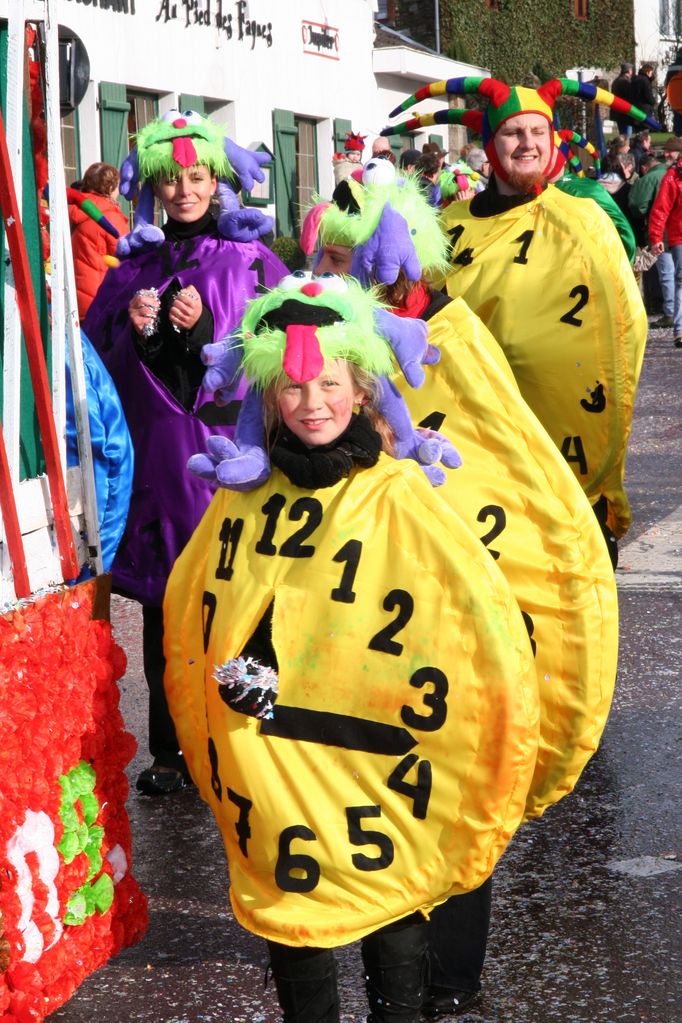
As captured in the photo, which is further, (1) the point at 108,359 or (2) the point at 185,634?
(1) the point at 108,359

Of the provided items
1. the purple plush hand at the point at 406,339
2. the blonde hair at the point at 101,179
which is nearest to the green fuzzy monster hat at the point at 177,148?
the purple plush hand at the point at 406,339

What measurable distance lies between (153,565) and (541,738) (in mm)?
1812

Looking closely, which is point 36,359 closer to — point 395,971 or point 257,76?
point 395,971

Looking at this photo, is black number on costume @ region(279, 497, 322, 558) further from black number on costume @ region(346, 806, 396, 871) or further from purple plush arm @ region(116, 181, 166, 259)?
purple plush arm @ region(116, 181, 166, 259)

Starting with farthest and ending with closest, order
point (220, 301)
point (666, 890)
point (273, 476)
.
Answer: point (220, 301), point (666, 890), point (273, 476)

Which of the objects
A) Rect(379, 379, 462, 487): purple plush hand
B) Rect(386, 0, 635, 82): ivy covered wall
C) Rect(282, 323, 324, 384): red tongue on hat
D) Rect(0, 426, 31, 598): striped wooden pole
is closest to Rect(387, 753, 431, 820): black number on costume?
Rect(379, 379, 462, 487): purple plush hand

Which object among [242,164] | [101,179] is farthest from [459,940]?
[101,179]

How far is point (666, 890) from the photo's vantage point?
411 cm

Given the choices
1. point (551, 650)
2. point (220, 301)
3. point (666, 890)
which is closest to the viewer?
point (551, 650)

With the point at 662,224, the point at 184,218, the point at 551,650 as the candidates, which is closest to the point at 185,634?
the point at 551,650

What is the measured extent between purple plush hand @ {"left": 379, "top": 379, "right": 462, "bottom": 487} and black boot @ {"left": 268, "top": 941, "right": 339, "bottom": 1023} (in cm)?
91

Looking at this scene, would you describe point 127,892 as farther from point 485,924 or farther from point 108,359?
point 108,359

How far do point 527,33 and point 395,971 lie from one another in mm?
31448

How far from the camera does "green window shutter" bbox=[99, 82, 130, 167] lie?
16.1 metres
